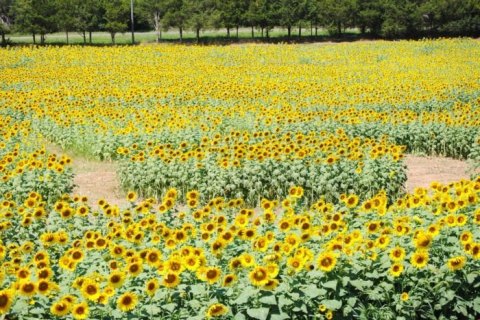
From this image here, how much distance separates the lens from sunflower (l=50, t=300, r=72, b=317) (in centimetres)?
365

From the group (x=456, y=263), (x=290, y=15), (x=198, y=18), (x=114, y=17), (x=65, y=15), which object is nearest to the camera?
(x=456, y=263)

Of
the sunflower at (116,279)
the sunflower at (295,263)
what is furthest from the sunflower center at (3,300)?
the sunflower at (295,263)

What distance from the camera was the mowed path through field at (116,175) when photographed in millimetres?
9695

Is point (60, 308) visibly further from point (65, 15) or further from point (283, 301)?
point (65, 15)

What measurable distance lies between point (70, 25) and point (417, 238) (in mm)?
52115

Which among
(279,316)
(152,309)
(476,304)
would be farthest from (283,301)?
(476,304)

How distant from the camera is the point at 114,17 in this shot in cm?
5225

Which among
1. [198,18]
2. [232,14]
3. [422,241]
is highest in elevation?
[232,14]

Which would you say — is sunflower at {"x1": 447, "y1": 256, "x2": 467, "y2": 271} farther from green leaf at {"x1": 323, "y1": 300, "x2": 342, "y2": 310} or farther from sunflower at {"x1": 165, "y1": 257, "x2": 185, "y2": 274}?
sunflower at {"x1": 165, "y1": 257, "x2": 185, "y2": 274}

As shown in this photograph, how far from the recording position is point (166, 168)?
9336 mm

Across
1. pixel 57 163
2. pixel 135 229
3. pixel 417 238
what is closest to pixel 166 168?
pixel 57 163

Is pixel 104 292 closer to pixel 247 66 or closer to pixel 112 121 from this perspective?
pixel 112 121

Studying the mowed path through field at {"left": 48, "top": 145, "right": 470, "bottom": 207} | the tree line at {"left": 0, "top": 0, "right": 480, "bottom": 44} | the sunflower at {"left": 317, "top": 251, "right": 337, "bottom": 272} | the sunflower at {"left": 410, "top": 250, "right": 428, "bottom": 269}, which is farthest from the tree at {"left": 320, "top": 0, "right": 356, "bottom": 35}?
the sunflower at {"left": 317, "top": 251, "right": 337, "bottom": 272}

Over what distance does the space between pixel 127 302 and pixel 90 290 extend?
0.31 metres
